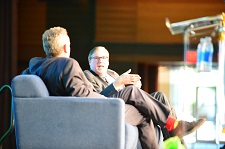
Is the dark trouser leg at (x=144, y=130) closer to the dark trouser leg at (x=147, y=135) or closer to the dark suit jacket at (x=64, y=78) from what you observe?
the dark trouser leg at (x=147, y=135)

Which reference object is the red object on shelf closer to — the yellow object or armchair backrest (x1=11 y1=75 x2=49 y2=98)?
the yellow object

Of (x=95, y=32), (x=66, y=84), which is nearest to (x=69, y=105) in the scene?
(x=66, y=84)

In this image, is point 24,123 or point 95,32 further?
point 95,32

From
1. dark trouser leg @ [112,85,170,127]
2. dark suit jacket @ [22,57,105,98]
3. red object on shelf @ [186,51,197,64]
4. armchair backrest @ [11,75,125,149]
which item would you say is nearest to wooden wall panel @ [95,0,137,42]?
red object on shelf @ [186,51,197,64]

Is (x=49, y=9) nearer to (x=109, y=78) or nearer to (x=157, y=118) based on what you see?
(x=109, y=78)

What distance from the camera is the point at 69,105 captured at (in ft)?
13.0

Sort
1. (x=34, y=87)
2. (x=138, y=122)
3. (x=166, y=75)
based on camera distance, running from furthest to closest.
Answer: (x=166, y=75) → (x=138, y=122) → (x=34, y=87)

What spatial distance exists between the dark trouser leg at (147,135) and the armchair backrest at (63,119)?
1.23 ft

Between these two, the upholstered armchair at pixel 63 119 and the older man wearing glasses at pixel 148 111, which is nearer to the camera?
the upholstered armchair at pixel 63 119

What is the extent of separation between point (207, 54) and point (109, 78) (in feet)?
2.78

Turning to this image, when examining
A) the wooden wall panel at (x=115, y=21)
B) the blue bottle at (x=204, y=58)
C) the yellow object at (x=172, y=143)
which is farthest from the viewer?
the wooden wall panel at (x=115, y=21)

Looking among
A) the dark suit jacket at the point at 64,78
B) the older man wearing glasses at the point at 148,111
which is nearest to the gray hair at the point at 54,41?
the dark suit jacket at the point at 64,78

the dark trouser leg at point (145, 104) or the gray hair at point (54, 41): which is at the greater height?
the gray hair at point (54, 41)

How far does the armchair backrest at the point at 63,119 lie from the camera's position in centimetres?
393
